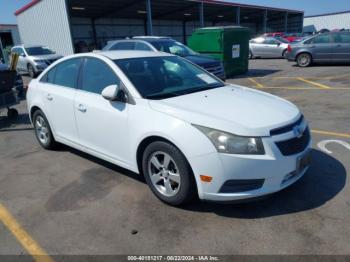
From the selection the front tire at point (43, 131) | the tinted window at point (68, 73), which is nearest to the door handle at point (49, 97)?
the tinted window at point (68, 73)

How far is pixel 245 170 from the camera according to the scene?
285 cm

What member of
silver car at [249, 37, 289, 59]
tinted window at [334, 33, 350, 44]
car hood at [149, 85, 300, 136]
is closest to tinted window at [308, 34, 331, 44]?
tinted window at [334, 33, 350, 44]

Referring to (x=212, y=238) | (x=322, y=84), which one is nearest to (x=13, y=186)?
(x=212, y=238)

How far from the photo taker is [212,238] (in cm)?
284

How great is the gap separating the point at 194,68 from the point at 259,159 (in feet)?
7.01

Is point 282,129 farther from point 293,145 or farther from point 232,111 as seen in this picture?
point 232,111

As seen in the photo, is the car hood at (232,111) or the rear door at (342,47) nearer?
the car hood at (232,111)

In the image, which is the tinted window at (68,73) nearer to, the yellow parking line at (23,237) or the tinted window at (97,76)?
the tinted window at (97,76)

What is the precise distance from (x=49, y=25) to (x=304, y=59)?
51.4ft

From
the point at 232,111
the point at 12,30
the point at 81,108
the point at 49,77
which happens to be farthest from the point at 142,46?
the point at 12,30

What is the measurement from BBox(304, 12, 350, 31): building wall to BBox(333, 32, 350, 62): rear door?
4563 cm

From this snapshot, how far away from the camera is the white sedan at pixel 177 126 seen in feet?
9.48

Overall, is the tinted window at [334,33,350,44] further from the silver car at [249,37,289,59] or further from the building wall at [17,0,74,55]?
the building wall at [17,0,74,55]

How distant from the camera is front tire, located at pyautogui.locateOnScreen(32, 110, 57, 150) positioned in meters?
5.07
